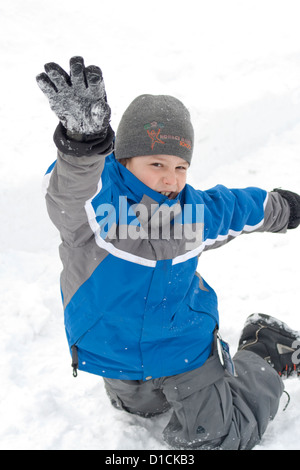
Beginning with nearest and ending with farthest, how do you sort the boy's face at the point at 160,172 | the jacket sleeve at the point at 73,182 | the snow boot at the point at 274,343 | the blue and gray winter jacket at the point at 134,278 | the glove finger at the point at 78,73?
the glove finger at the point at 78,73 < the jacket sleeve at the point at 73,182 < the blue and gray winter jacket at the point at 134,278 < the boy's face at the point at 160,172 < the snow boot at the point at 274,343

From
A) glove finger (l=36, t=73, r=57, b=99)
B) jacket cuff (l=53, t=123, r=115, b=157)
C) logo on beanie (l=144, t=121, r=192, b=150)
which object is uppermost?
glove finger (l=36, t=73, r=57, b=99)

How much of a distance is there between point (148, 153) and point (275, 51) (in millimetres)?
4525

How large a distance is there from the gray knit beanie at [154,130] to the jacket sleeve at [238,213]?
32cm

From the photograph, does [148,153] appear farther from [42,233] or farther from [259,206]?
[42,233]

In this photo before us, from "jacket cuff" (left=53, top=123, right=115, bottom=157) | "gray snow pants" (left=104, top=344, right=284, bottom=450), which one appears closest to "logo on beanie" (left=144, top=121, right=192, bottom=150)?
"jacket cuff" (left=53, top=123, right=115, bottom=157)

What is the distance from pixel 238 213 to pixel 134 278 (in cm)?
71

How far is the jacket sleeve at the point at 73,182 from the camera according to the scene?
1.31 metres

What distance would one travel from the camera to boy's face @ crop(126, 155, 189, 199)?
1.78 m

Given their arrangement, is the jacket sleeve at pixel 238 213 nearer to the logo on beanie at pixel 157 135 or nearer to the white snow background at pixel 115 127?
the logo on beanie at pixel 157 135

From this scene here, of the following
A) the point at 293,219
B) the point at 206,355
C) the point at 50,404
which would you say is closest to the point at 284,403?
the point at 206,355

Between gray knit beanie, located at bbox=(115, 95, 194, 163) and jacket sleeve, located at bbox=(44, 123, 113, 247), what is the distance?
41 centimetres

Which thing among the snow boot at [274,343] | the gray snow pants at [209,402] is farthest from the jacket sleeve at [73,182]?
the snow boot at [274,343]

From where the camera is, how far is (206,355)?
2064 mm

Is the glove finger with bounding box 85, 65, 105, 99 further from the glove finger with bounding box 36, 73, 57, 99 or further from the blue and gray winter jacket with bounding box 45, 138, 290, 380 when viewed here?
the blue and gray winter jacket with bounding box 45, 138, 290, 380
